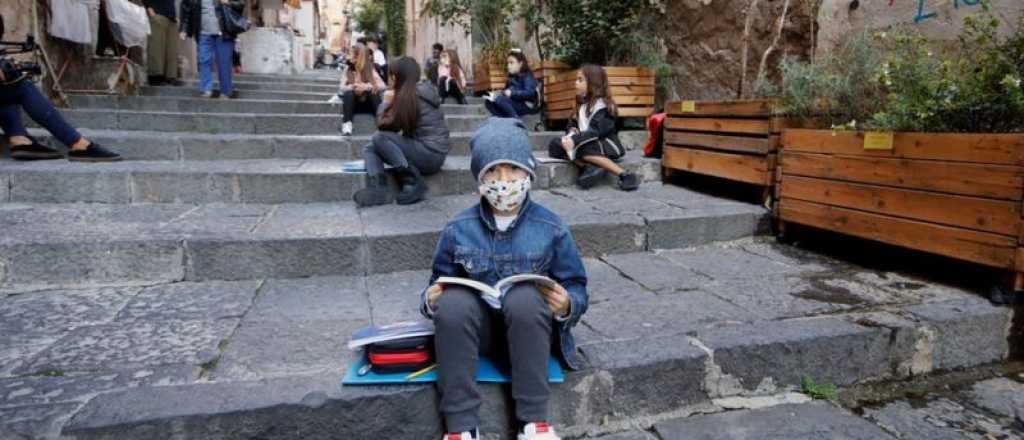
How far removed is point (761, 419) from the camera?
2324 millimetres

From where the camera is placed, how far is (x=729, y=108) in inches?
192

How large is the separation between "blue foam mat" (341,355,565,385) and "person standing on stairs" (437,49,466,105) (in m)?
7.76

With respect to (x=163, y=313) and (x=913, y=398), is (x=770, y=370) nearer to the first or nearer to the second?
(x=913, y=398)

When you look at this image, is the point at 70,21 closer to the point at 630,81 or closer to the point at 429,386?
the point at 630,81

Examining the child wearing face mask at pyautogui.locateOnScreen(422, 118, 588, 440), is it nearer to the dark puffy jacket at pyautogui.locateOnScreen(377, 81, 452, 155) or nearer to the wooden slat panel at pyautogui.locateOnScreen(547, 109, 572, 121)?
the dark puffy jacket at pyautogui.locateOnScreen(377, 81, 452, 155)

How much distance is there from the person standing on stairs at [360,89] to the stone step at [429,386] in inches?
155

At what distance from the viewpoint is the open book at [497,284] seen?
204cm

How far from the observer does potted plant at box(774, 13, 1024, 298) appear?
2.91m

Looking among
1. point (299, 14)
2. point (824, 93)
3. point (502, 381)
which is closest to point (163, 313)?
point (502, 381)

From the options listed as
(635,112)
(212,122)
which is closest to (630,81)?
(635,112)

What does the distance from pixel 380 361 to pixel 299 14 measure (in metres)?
33.3

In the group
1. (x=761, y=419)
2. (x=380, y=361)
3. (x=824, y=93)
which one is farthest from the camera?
(x=824, y=93)

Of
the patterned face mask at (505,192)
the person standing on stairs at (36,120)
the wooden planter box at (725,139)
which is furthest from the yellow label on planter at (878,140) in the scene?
the person standing on stairs at (36,120)

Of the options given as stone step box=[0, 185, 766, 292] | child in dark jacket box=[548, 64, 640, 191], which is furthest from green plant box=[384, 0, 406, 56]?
stone step box=[0, 185, 766, 292]
